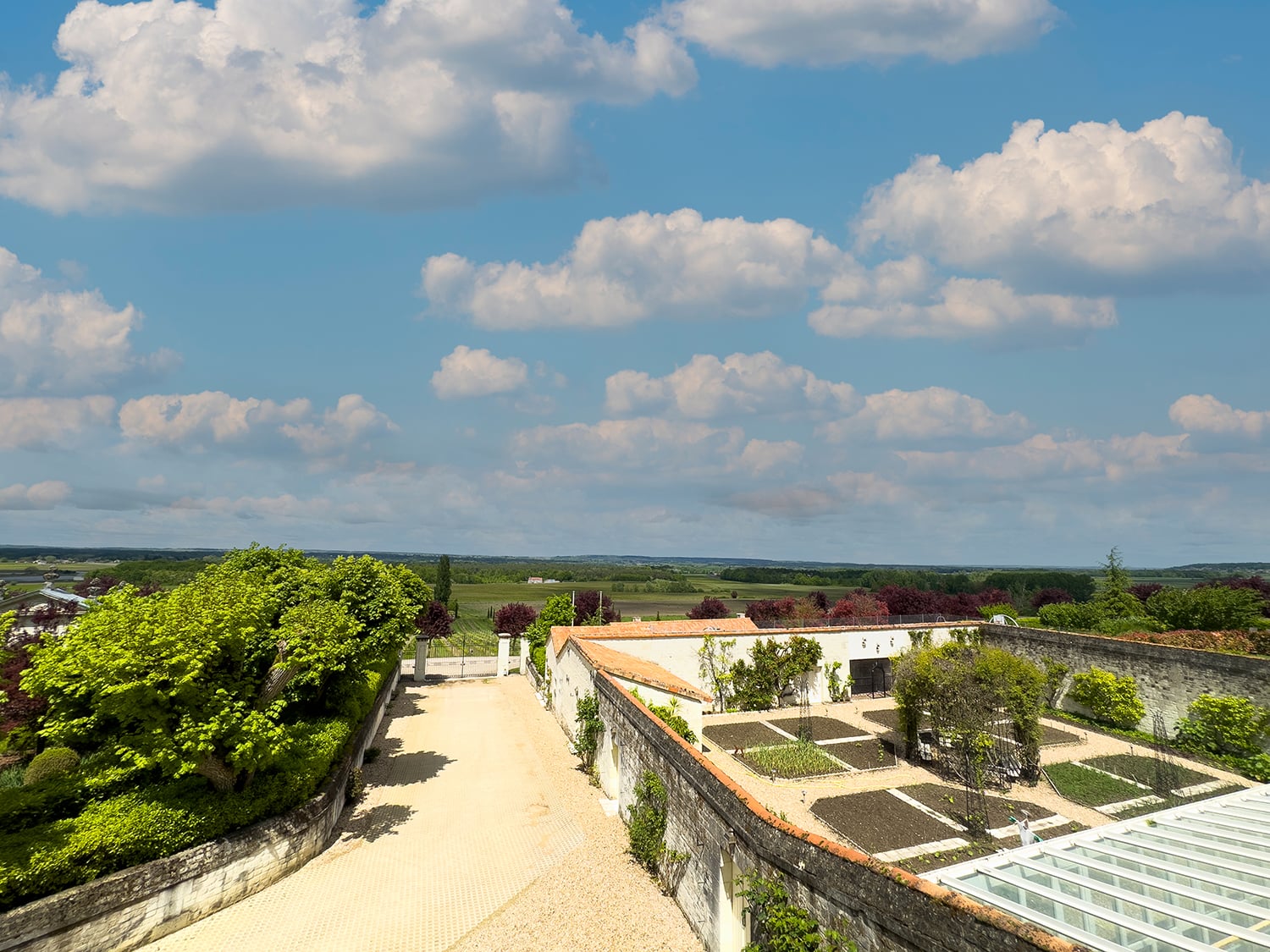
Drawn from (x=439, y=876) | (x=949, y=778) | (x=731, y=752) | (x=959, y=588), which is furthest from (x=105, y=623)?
(x=959, y=588)

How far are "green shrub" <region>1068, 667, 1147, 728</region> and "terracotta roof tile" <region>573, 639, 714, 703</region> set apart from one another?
16995 millimetres

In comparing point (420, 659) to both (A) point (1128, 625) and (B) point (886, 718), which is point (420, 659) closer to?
(B) point (886, 718)

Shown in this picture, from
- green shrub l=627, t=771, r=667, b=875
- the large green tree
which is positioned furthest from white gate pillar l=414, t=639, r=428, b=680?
green shrub l=627, t=771, r=667, b=875

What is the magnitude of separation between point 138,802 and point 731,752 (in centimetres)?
1628

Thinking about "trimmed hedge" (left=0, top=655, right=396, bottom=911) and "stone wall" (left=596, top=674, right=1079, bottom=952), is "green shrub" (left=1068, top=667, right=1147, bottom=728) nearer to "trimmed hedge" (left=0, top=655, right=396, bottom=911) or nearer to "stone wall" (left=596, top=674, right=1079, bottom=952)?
"stone wall" (left=596, top=674, right=1079, bottom=952)

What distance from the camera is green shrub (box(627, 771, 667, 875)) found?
12891mm

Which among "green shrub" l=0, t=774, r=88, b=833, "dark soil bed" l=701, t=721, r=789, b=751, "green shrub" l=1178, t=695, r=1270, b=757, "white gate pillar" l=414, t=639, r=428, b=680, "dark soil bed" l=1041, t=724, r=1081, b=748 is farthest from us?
"white gate pillar" l=414, t=639, r=428, b=680

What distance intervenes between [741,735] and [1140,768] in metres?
12.9

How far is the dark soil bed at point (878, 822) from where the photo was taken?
14141 mm

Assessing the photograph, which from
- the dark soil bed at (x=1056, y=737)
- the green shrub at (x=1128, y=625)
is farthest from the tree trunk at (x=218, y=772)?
the green shrub at (x=1128, y=625)

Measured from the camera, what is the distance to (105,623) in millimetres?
11148

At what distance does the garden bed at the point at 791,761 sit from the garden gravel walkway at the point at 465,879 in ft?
18.1

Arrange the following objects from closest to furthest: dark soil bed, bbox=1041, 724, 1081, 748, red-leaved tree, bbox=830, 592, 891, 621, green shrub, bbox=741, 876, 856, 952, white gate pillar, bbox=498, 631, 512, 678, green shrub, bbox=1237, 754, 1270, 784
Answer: green shrub, bbox=741, 876, 856, 952
green shrub, bbox=1237, 754, 1270, 784
dark soil bed, bbox=1041, 724, 1081, 748
white gate pillar, bbox=498, 631, 512, 678
red-leaved tree, bbox=830, 592, 891, 621

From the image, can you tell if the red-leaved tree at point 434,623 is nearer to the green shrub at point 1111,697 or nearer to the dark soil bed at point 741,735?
the dark soil bed at point 741,735
